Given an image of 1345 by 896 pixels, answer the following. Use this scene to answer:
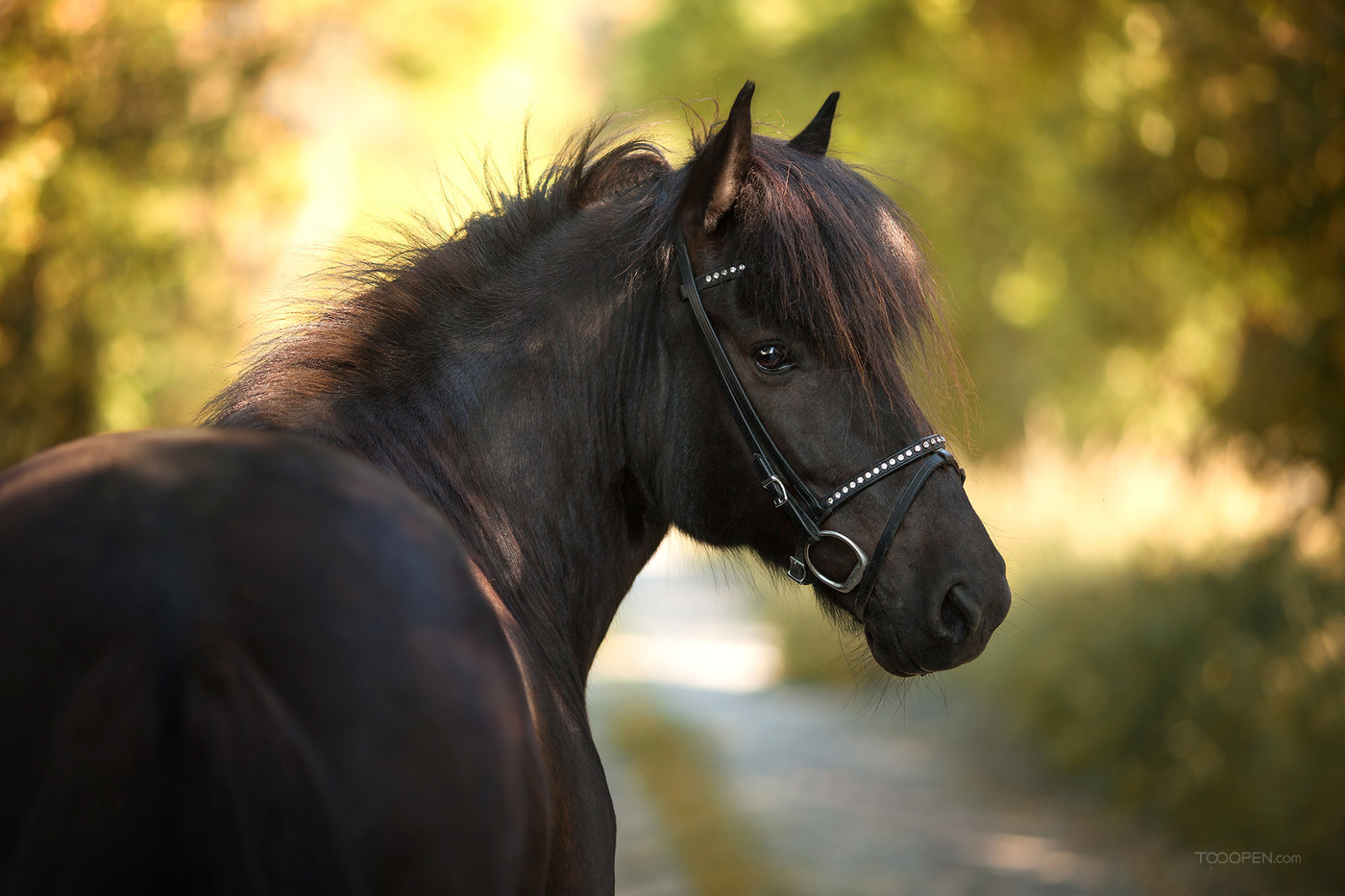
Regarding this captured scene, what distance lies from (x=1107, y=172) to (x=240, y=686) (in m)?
7.26

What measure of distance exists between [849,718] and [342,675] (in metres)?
8.84

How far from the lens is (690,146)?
2.45 m

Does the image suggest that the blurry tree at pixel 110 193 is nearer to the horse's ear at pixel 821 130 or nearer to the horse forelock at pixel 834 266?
the horse's ear at pixel 821 130

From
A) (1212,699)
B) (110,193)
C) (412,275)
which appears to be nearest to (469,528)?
(412,275)

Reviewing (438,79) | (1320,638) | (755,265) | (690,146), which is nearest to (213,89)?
(690,146)

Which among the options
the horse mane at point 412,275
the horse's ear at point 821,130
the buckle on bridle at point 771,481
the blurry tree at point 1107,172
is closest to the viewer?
the horse mane at point 412,275

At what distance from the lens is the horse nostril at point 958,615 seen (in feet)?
6.45

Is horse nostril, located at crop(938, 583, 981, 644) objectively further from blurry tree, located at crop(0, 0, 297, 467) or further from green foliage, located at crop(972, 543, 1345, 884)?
blurry tree, located at crop(0, 0, 297, 467)

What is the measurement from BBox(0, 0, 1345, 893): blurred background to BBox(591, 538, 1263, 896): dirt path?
1.3 inches

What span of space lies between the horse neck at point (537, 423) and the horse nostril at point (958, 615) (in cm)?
70

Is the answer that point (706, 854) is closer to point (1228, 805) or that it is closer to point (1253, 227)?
point (1228, 805)

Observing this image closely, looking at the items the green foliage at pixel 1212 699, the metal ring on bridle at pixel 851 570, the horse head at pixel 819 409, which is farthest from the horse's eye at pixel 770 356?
the green foliage at pixel 1212 699

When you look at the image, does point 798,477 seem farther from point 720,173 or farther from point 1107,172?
point 1107,172

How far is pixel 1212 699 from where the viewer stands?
5605mm
